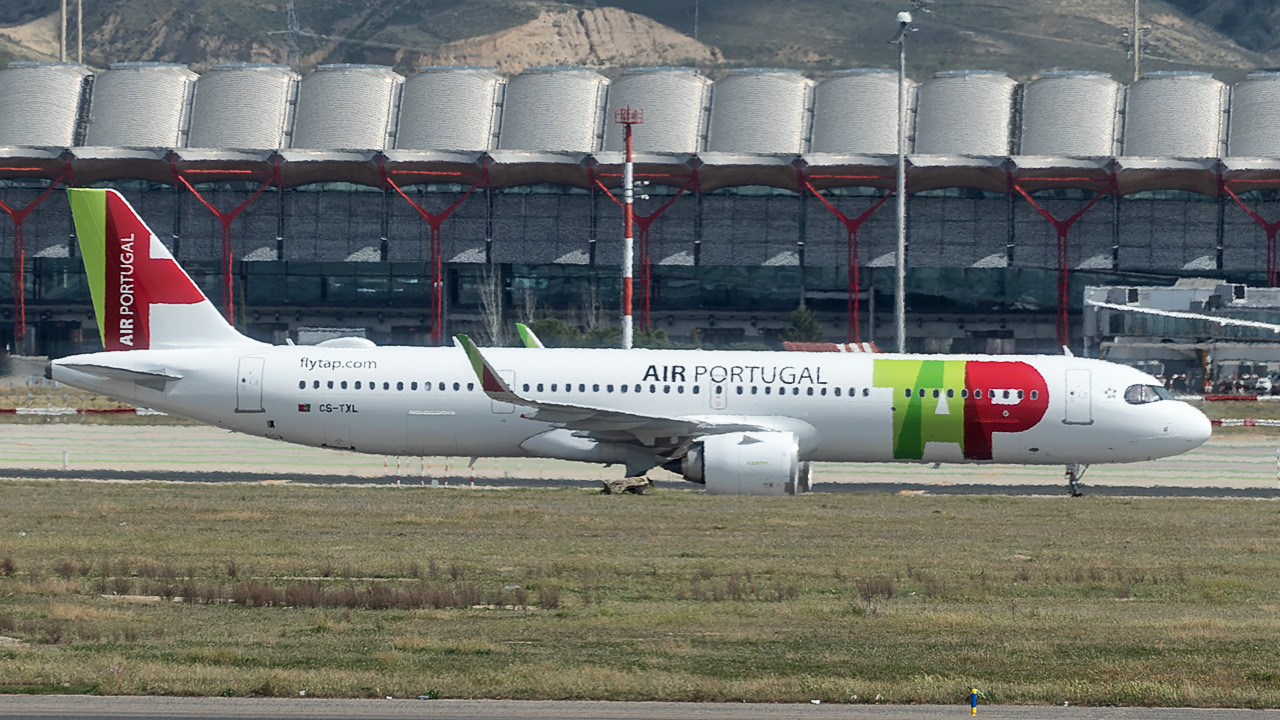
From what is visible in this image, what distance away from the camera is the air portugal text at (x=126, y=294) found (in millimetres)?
37531

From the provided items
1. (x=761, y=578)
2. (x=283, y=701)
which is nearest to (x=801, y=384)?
(x=761, y=578)

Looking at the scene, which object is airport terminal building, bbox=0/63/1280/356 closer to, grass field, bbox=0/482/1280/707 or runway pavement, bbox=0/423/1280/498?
runway pavement, bbox=0/423/1280/498

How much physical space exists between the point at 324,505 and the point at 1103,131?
92764 millimetres

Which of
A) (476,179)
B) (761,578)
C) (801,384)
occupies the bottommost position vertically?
(761,578)

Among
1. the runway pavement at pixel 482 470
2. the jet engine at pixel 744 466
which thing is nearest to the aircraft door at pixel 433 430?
the runway pavement at pixel 482 470

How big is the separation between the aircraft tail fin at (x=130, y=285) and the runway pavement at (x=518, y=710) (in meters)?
24.8

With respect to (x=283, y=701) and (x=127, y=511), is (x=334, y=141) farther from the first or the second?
(x=283, y=701)

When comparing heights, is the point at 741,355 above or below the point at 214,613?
above

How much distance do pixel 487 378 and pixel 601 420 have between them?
276 cm

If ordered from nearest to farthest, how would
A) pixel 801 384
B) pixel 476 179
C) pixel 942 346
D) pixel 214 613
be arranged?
pixel 214 613 → pixel 801 384 → pixel 476 179 → pixel 942 346

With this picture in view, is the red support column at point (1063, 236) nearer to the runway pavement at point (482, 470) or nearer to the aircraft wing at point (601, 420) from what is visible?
the runway pavement at point (482, 470)

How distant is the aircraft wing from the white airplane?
8cm

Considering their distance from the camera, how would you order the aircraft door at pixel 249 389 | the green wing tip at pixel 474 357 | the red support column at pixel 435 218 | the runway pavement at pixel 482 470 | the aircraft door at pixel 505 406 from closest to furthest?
1. the green wing tip at pixel 474 357
2. the aircraft door at pixel 505 406
3. the aircraft door at pixel 249 389
4. the runway pavement at pixel 482 470
5. the red support column at pixel 435 218

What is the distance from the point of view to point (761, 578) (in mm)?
22516
